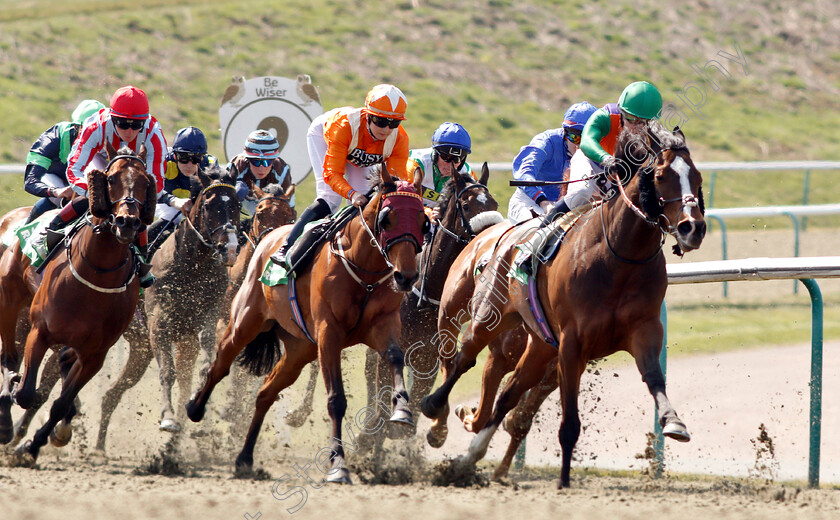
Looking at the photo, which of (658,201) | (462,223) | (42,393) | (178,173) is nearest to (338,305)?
(462,223)

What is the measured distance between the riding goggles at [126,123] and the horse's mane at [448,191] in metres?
1.80

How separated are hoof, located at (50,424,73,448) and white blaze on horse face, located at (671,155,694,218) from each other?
12.9 ft

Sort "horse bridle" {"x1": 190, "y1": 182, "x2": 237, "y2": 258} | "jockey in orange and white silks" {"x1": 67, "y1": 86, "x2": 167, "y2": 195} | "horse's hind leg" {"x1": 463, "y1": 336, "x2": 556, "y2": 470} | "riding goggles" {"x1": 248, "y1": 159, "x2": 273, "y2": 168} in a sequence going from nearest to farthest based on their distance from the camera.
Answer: "horse's hind leg" {"x1": 463, "y1": 336, "x2": 556, "y2": 470} < "jockey in orange and white silks" {"x1": 67, "y1": 86, "x2": 167, "y2": 195} < "horse bridle" {"x1": 190, "y1": 182, "x2": 237, "y2": 258} < "riding goggles" {"x1": 248, "y1": 159, "x2": 273, "y2": 168}

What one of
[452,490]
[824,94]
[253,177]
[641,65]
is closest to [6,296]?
[253,177]

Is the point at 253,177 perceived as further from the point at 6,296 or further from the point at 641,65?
the point at 641,65

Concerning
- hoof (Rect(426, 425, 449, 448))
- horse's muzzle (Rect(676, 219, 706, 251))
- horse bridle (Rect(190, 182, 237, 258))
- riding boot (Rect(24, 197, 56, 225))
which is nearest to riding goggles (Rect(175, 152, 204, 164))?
horse bridle (Rect(190, 182, 237, 258))

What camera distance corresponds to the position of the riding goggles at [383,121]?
20.8ft

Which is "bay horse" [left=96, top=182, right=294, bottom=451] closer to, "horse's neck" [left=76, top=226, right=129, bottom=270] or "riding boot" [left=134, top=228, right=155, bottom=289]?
"riding boot" [left=134, top=228, right=155, bottom=289]

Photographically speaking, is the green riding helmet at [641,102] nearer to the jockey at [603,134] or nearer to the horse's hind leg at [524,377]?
the jockey at [603,134]

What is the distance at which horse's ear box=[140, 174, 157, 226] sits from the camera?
598 cm

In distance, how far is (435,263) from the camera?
701cm

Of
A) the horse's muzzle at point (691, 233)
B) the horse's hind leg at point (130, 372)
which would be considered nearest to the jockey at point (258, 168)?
the horse's hind leg at point (130, 372)

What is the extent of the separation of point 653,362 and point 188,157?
13.3 ft

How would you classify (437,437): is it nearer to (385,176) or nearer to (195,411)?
(195,411)
